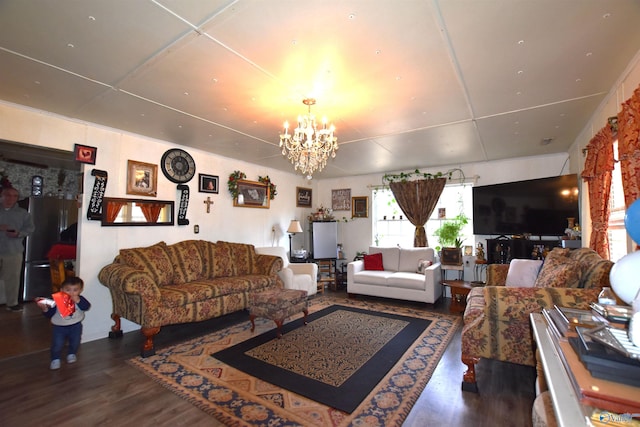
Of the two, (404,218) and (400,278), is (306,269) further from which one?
(404,218)

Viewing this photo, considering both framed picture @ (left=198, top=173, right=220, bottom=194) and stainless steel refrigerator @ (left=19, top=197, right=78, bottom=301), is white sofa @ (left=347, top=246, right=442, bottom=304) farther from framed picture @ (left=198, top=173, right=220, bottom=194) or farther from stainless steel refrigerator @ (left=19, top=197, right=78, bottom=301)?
stainless steel refrigerator @ (left=19, top=197, right=78, bottom=301)

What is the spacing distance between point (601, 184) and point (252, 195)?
15.4ft

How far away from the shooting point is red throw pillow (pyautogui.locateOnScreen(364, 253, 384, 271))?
17.4 feet

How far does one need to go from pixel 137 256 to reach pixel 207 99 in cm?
208

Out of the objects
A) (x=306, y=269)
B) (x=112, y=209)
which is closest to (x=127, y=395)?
(x=112, y=209)

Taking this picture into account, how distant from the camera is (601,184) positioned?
2848 mm

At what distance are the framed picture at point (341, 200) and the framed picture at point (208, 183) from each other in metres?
2.85

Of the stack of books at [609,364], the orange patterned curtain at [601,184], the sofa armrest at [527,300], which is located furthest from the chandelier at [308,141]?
the orange patterned curtain at [601,184]

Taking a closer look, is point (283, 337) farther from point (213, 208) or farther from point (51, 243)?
point (51, 243)

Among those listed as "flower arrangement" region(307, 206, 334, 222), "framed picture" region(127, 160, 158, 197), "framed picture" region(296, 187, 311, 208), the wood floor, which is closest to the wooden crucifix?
"framed picture" region(127, 160, 158, 197)

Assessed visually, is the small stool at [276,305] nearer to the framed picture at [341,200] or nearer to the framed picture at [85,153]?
the framed picture at [85,153]

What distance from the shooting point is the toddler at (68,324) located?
258 cm

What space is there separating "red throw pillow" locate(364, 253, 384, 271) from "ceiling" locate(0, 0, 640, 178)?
2.58m

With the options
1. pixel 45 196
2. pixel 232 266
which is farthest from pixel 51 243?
pixel 232 266
